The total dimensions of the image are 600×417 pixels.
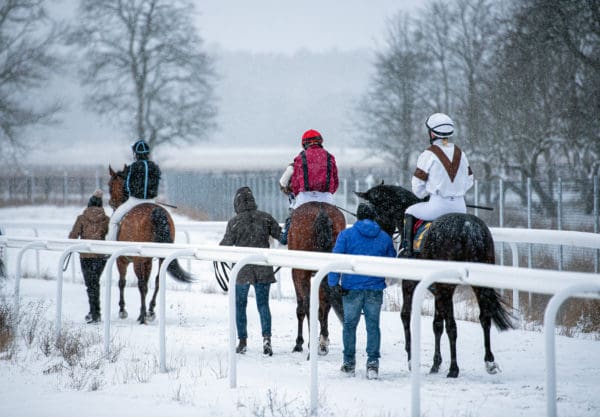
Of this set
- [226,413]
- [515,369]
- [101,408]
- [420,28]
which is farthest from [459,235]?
[420,28]

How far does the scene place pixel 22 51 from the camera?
31078mm

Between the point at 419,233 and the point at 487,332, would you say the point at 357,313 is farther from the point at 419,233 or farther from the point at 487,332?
the point at 487,332

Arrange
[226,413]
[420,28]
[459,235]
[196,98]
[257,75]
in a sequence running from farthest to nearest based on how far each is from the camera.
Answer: [257,75] < [196,98] < [420,28] < [459,235] < [226,413]

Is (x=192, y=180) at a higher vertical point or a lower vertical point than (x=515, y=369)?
higher

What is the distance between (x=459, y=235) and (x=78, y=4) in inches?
1212

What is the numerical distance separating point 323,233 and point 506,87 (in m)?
14.4

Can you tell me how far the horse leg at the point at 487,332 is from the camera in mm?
6496

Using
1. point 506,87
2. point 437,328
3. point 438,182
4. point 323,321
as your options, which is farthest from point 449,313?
point 506,87

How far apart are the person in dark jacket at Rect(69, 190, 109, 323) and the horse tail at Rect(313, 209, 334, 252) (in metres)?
3.37

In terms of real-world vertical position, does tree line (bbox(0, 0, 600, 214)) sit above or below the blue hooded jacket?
above

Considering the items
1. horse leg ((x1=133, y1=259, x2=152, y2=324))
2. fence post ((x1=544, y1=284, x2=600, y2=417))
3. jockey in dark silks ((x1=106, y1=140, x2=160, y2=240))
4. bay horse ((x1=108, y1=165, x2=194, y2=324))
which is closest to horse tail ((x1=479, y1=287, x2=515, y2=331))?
fence post ((x1=544, y1=284, x2=600, y2=417))

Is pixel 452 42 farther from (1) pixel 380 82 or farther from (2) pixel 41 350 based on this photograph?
(2) pixel 41 350

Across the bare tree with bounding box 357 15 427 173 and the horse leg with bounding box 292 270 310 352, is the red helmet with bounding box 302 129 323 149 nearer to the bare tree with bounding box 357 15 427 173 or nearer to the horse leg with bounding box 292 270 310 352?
the horse leg with bounding box 292 270 310 352

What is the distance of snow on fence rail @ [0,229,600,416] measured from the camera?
394cm
